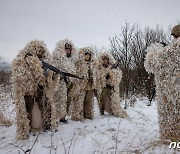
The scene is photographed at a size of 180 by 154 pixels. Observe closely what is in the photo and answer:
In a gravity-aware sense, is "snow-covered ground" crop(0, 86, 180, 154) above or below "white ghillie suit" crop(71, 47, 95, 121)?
below

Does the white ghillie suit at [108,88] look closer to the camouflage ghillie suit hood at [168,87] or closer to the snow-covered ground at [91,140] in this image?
the snow-covered ground at [91,140]

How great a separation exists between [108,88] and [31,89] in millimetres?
2639

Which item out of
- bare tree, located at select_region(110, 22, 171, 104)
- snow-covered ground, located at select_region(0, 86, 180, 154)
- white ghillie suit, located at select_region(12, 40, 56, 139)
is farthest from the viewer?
bare tree, located at select_region(110, 22, 171, 104)

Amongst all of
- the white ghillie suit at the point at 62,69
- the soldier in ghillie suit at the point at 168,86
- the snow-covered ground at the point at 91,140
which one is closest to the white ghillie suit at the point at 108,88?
the snow-covered ground at the point at 91,140

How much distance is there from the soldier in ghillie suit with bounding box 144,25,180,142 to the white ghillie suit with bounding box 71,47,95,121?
264 cm

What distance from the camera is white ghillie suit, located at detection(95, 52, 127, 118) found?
7.10 metres

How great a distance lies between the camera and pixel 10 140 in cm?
507

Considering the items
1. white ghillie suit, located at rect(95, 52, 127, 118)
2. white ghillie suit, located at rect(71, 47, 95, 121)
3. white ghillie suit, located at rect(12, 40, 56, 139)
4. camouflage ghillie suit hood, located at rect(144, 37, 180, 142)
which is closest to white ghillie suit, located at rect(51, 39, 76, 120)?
white ghillie suit, located at rect(71, 47, 95, 121)

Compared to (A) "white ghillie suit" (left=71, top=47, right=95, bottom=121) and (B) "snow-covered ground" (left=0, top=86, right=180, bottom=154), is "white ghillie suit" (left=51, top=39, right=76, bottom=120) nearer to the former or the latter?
(A) "white ghillie suit" (left=71, top=47, right=95, bottom=121)

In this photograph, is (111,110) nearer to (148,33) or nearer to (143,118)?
(143,118)

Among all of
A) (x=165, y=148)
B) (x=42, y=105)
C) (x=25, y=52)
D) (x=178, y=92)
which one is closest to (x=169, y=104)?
(x=178, y=92)

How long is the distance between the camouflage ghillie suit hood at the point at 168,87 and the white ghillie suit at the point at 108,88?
8.64 ft

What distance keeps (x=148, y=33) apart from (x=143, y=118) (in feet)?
39.4

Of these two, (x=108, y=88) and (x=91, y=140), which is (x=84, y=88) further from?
(x=91, y=140)
